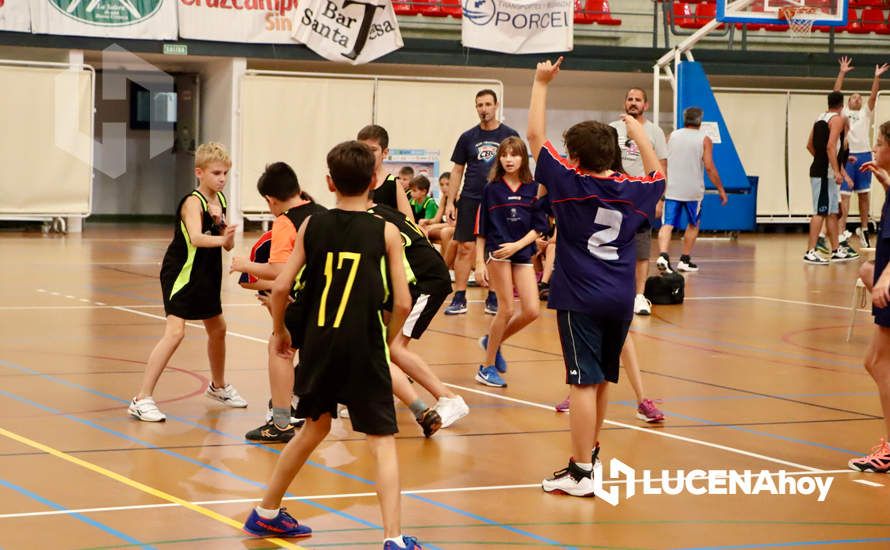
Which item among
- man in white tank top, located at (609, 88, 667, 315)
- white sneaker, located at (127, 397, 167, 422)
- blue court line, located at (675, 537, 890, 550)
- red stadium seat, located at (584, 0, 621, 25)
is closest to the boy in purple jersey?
blue court line, located at (675, 537, 890, 550)

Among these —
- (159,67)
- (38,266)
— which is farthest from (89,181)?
(38,266)

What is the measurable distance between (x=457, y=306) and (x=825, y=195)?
24.9 ft

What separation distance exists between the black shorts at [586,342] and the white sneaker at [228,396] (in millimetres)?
2574

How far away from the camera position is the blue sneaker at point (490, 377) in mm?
8312

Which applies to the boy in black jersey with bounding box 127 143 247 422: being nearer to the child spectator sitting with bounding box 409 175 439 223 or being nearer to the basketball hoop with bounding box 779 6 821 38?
the child spectator sitting with bounding box 409 175 439 223

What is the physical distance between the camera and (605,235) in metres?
5.68

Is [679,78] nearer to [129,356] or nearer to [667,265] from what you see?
[667,265]

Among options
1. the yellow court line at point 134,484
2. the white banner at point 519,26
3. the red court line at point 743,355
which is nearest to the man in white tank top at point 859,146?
the white banner at point 519,26

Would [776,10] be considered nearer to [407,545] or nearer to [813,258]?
[813,258]

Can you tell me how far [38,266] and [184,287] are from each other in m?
8.99

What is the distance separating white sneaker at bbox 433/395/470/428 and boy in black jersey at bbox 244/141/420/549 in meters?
2.34

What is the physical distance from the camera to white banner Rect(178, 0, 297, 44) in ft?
69.2

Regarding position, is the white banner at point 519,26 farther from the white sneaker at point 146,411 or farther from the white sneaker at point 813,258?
the white sneaker at point 146,411

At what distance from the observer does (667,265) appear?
15.0 metres
